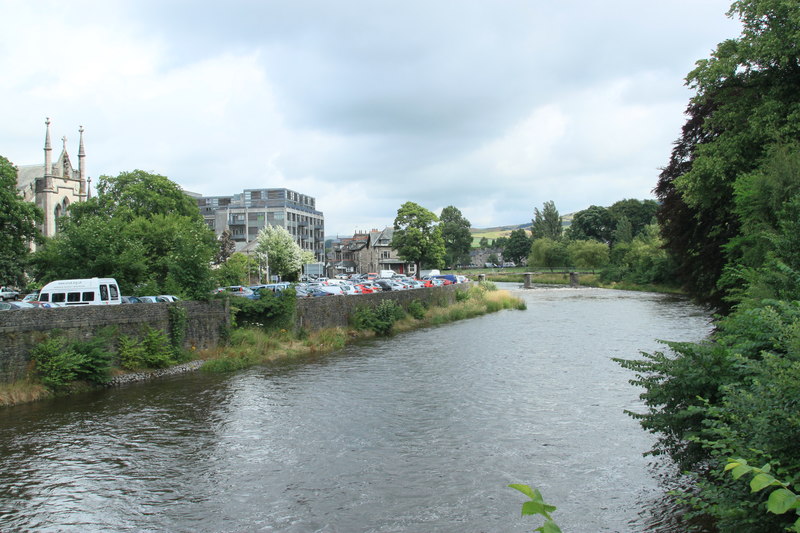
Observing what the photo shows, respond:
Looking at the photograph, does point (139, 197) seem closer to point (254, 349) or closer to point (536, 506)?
point (254, 349)

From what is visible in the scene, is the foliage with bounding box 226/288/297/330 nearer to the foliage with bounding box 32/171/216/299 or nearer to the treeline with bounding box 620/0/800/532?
the foliage with bounding box 32/171/216/299

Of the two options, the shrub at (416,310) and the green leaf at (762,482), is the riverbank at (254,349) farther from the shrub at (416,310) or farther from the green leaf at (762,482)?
the green leaf at (762,482)

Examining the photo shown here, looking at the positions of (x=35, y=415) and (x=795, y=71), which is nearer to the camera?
(x=35, y=415)

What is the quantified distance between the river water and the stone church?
150 feet

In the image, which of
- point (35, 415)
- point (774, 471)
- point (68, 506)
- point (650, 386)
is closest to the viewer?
point (774, 471)

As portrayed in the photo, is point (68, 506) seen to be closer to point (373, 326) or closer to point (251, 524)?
point (251, 524)

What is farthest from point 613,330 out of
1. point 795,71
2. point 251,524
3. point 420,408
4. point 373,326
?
point 251,524

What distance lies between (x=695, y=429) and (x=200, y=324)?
21864 mm

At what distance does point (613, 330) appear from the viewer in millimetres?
35750

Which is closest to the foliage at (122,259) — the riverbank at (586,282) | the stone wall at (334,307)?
the stone wall at (334,307)

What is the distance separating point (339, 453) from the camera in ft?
45.5

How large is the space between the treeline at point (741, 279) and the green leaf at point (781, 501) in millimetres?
11

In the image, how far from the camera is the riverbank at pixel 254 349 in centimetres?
1909

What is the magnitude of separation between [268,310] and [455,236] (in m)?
113
